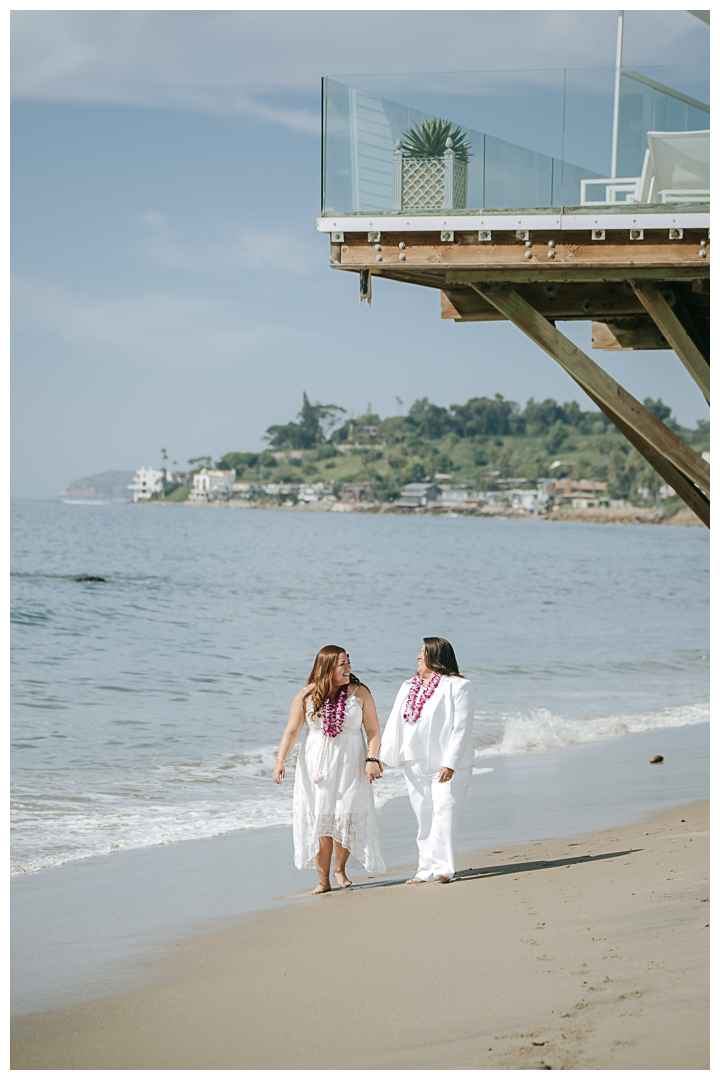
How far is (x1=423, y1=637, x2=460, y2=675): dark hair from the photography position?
5742 millimetres

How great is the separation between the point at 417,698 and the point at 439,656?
27 centimetres

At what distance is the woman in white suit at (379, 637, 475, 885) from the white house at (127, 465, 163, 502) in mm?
157634

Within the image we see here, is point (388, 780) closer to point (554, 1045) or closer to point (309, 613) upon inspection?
point (554, 1045)

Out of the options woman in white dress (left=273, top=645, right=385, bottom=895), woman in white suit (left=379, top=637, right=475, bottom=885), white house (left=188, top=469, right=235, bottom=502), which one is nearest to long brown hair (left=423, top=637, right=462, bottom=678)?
woman in white suit (left=379, top=637, right=475, bottom=885)

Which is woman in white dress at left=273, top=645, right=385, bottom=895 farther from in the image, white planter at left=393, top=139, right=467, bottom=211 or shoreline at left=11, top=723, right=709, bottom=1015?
white planter at left=393, top=139, right=467, bottom=211

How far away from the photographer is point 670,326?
21.6ft

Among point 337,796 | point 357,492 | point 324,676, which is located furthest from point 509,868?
point 357,492

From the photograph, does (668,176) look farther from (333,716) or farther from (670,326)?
(333,716)

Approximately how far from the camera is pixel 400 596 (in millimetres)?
40625

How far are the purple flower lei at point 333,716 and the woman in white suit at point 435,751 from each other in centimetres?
28

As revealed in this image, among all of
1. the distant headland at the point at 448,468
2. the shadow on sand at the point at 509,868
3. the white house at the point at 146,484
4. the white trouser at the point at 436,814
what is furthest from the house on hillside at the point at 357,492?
the white trouser at the point at 436,814

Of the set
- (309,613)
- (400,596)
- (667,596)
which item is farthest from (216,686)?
(667,596)

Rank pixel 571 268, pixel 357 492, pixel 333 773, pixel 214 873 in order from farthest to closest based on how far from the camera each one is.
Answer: pixel 357 492, pixel 571 268, pixel 214 873, pixel 333 773

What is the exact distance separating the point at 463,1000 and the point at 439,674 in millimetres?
2160
